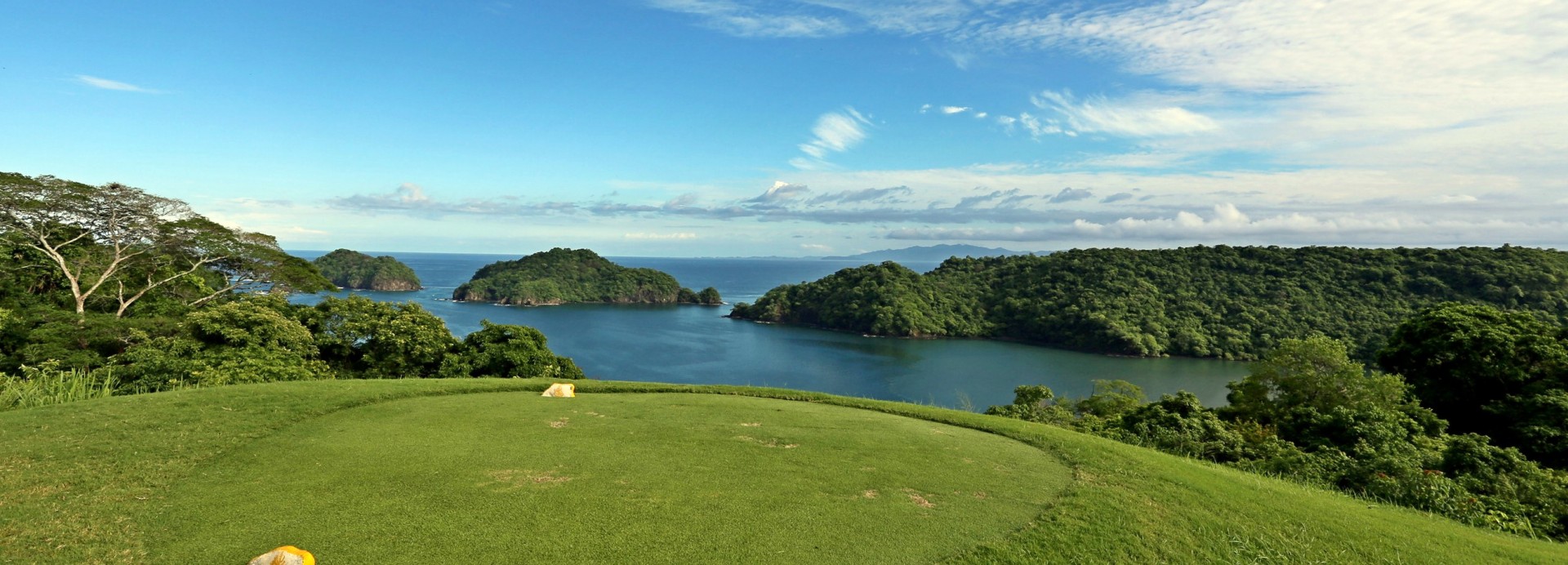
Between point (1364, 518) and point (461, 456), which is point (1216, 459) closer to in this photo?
point (1364, 518)

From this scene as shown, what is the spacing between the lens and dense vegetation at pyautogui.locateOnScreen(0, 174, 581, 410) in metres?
17.8

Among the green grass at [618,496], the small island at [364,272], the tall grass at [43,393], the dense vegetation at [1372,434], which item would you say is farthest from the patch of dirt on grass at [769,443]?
the small island at [364,272]

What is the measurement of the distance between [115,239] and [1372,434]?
3996 centimetres

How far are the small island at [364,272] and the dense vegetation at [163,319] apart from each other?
110 metres

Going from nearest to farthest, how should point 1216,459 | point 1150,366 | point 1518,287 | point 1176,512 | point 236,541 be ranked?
point 236,541 < point 1176,512 < point 1216,459 < point 1518,287 < point 1150,366

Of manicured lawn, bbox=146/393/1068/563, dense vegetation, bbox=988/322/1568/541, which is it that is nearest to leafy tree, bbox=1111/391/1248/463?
dense vegetation, bbox=988/322/1568/541

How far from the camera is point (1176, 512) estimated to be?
6992 millimetres

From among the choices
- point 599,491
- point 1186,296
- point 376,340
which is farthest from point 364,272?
point 1186,296

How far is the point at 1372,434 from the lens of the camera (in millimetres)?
12445

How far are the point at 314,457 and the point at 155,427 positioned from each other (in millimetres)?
2947

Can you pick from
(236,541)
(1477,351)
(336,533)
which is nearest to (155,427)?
(236,541)

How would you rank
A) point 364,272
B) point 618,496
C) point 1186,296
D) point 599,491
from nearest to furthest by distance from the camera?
point 618,496 < point 599,491 < point 1186,296 < point 364,272

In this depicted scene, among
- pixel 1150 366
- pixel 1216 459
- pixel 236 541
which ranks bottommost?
pixel 1150 366

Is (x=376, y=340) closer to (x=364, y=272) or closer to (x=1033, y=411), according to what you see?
(x=1033, y=411)
